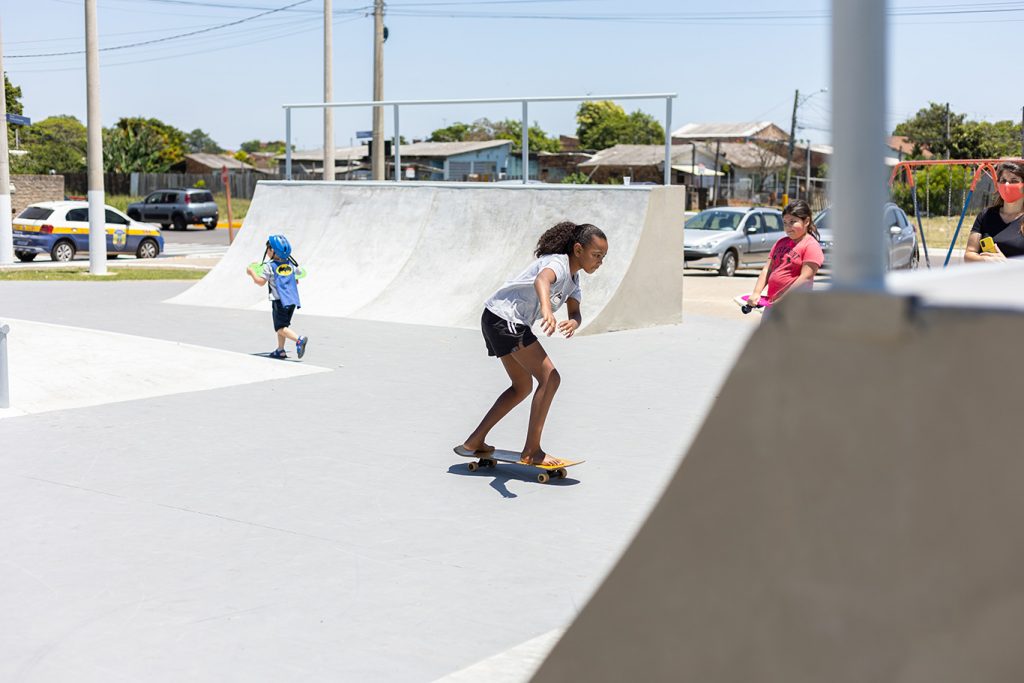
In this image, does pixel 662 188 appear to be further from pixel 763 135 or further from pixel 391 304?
pixel 763 135

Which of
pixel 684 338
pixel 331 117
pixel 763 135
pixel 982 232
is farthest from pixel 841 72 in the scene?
pixel 763 135

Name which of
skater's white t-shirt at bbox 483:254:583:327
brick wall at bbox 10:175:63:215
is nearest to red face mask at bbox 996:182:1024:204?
skater's white t-shirt at bbox 483:254:583:327

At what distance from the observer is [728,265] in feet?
86.8

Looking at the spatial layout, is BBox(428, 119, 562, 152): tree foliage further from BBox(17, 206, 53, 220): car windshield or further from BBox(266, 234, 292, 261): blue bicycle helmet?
BBox(17, 206, 53, 220): car windshield

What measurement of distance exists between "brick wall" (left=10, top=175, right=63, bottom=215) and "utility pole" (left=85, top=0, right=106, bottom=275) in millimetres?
23687

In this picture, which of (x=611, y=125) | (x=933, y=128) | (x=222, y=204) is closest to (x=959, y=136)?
(x=933, y=128)

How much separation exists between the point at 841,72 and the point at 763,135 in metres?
117

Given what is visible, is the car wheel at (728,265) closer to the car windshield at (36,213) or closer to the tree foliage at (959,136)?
the car windshield at (36,213)

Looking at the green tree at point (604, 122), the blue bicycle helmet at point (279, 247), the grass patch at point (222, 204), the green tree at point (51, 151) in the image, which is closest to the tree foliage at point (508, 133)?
the blue bicycle helmet at point (279, 247)

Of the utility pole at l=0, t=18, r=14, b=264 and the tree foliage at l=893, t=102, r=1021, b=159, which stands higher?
the tree foliage at l=893, t=102, r=1021, b=159

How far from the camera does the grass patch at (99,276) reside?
22.6 meters

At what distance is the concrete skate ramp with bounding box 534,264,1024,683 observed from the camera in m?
2.01

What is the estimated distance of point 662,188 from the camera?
15664 mm

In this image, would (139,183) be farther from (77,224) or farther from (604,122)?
(604,122)
